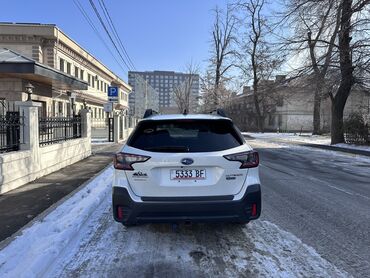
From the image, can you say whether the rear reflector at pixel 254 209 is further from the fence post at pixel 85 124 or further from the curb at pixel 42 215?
the fence post at pixel 85 124

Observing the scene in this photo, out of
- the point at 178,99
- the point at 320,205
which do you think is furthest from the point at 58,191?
the point at 178,99

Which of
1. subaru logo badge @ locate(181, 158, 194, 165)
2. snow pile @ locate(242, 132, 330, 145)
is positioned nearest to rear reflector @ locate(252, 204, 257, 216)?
subaru logo badge @ locate(181, 158, 194, 165)

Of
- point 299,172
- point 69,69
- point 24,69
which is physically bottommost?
point 299,172

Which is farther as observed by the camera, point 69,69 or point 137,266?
point 69,69

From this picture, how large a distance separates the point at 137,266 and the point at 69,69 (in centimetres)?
3932

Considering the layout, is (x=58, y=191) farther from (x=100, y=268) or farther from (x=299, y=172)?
(x=299, y=172)

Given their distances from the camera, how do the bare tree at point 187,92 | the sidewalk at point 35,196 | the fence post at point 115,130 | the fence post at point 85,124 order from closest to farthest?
the sidewalk at point 35,196
the fence post at point 85,124
the fence post at point 115,130
the bare tree at point 187,92

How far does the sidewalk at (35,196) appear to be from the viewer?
22.1ft

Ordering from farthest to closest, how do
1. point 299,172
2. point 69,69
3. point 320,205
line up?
point 69,69
point 299,172
point 320,205

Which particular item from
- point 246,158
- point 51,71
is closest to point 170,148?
point 246,158

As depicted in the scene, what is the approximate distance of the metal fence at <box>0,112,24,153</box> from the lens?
9281 mm

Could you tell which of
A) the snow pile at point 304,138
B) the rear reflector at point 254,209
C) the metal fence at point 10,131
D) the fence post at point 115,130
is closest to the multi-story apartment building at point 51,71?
the metal fence at point 10,131

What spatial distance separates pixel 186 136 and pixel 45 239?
234cm

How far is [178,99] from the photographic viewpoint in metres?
117
